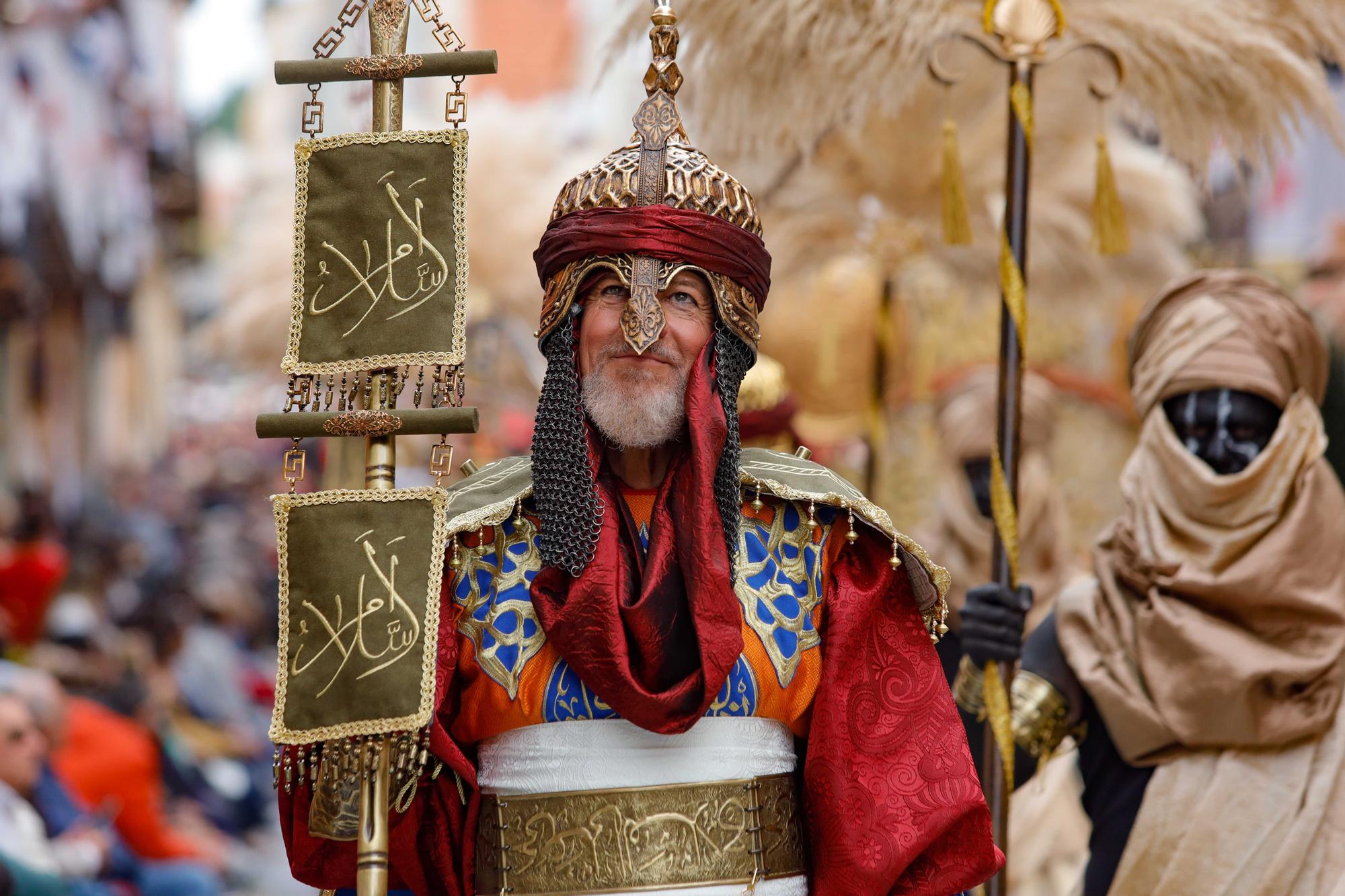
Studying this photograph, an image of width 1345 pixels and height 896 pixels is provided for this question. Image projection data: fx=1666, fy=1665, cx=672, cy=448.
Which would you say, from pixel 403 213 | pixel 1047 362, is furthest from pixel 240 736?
pixel 403 213

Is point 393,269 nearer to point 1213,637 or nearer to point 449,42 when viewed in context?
point 449,42

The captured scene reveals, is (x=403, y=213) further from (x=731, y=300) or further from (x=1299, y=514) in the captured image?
(x=1299, y=514)

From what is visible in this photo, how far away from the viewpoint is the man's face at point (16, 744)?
18.3ft

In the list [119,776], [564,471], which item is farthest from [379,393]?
[119,776]

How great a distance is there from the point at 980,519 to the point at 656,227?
3.51 metres

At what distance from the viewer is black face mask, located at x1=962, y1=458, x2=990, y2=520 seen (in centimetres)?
542

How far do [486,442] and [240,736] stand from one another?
267 centimetres

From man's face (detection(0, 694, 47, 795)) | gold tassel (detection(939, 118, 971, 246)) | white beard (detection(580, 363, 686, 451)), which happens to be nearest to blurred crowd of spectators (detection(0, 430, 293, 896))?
man's face (detection(0, 694, 47, 795))

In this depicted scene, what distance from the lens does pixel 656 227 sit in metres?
2.91

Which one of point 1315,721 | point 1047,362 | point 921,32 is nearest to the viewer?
point 1315,721

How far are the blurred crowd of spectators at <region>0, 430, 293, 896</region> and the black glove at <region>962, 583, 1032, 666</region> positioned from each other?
9.65 ft

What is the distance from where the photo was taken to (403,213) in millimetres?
2852

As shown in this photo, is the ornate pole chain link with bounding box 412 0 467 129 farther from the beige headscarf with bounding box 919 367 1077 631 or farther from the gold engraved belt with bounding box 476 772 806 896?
the beige headscarf with bounding box 919 367 1077 631

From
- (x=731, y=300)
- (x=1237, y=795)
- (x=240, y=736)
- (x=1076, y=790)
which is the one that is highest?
(x=731, y=300)
